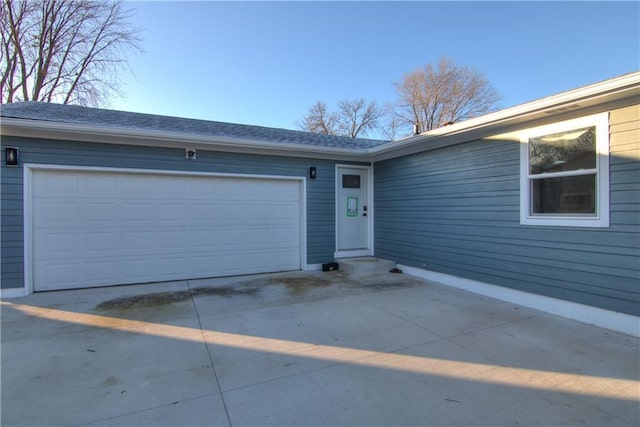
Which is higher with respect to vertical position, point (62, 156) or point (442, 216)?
point (62, 156)

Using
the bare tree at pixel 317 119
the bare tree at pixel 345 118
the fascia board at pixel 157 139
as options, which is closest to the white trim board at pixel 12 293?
the fascia board at pixel 157 139

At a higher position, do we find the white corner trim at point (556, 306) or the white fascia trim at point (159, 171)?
the white fascia trim at point (159, 171)

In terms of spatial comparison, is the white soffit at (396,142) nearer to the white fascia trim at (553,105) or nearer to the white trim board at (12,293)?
the white fascia trim at (553,105)

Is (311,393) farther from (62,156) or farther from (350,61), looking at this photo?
(350,61)

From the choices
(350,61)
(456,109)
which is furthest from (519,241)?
(456,109)

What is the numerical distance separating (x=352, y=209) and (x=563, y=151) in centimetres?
433

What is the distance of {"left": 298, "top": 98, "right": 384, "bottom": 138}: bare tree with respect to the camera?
20.6 meters

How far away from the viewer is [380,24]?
38.5ft

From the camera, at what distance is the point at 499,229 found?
4883 mm

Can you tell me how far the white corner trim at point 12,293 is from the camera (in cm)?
486

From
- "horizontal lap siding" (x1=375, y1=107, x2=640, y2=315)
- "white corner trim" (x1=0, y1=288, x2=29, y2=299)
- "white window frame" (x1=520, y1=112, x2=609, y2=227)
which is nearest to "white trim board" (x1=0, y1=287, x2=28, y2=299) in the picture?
"white corner trim" (x1=0, y1=288, x2=29, y2=299)

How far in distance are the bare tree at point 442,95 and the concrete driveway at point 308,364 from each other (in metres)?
17.4

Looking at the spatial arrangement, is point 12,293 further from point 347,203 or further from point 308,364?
point 347,203

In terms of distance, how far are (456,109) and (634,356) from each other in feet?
62.9
